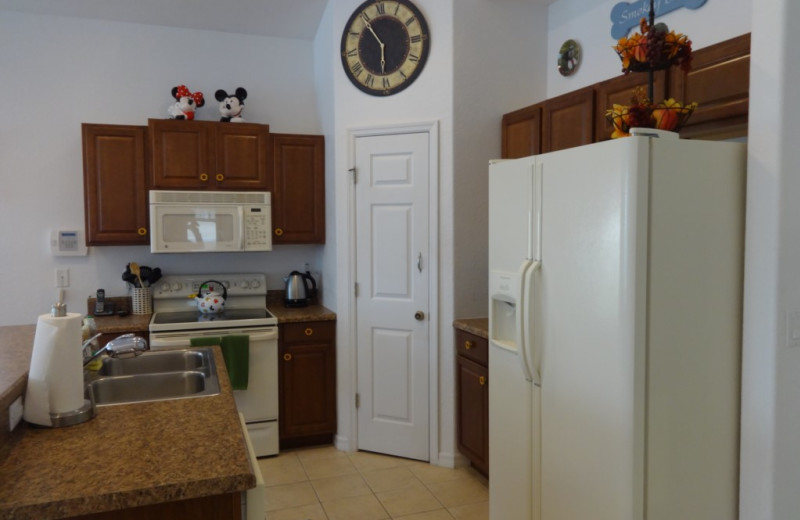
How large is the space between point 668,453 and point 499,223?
42.8 inches

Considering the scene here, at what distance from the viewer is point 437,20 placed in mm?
3396

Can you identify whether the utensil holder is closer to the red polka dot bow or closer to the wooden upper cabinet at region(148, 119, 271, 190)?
the wooden upper cabinet at region(148, 119, 271, 190)

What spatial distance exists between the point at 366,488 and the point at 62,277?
2.49 m

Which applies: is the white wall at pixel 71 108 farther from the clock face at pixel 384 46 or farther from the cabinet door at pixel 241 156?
the clock face at pixel 384 46

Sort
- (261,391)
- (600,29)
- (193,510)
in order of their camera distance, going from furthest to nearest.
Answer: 1. (261,391)
2. (600,29)
3. (193,510)

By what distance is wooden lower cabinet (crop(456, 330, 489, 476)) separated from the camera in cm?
312

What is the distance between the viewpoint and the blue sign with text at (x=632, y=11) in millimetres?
2758

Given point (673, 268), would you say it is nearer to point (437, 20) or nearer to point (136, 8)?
point (437, 20)

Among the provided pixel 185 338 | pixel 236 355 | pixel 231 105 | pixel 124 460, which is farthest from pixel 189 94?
pixel 124 460

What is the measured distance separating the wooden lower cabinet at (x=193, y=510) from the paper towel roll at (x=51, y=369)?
0.47 metres

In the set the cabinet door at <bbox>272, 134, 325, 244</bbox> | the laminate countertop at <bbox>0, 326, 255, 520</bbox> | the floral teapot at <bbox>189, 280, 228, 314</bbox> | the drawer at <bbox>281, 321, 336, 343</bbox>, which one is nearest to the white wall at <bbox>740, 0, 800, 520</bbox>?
the laminate countertop at <bbox>0, 326, 255, 520</bbox>

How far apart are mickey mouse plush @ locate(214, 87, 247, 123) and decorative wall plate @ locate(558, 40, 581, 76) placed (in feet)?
6.94

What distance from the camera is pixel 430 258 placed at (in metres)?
3.47

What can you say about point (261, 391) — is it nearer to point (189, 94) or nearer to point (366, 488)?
point (366, 488)
